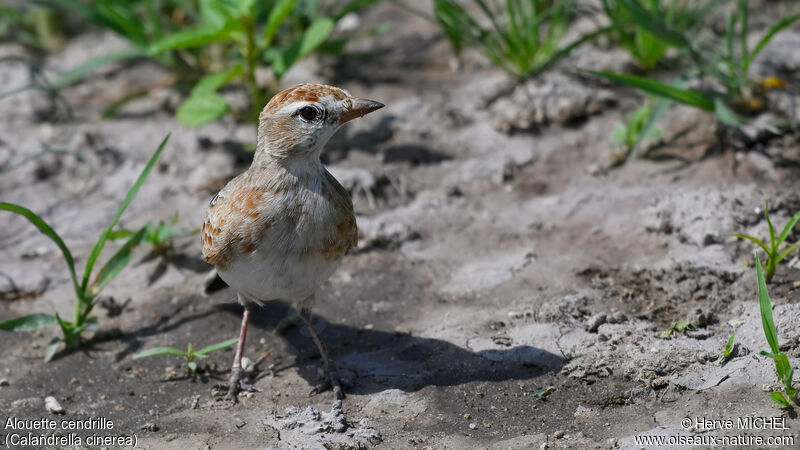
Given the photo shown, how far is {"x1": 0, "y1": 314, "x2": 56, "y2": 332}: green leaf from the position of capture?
192 inches

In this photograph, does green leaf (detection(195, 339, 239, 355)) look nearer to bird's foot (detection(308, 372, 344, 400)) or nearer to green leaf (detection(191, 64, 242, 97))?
bird's foot (detection(308, 372, 344, 400))

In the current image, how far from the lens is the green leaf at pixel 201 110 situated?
627cm

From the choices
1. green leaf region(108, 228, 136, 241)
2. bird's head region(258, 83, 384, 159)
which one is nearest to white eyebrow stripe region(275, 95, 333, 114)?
bird's head region(258, 83, 384, 159)

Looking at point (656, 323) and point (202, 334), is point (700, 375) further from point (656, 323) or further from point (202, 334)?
point (202, 334)

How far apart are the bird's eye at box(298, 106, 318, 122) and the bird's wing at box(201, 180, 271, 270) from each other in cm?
45

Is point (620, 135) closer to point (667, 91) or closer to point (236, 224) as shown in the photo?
point (667, 91)

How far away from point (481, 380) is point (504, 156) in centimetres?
247

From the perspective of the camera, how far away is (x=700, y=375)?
4.14 m

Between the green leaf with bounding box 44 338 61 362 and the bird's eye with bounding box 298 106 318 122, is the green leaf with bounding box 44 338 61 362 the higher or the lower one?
the lower one

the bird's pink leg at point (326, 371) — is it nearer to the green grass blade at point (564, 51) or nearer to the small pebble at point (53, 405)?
the small pebble at point (53, 405)

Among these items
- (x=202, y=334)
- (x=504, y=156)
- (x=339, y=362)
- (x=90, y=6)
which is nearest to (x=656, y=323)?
(x=339, y=362)

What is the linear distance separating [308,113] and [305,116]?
0.02m

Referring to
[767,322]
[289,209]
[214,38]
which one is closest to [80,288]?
[289,209]

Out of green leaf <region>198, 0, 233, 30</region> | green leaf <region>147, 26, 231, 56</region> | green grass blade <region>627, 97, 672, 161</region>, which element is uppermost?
green leaf <region>198, 0, 233, 30</region>
